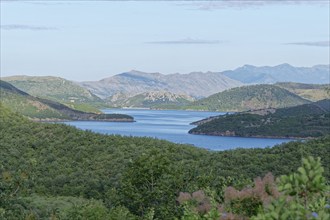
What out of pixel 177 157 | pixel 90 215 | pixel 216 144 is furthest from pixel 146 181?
pixel 216 144

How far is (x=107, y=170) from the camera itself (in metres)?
67.4

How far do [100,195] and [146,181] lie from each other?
22.2 meters

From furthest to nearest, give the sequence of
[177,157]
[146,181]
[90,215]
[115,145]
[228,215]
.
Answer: [115,145]
[177,157]
[146,181]
[90,215]
[228,215]

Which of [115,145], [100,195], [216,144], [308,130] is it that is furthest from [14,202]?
[308,130]

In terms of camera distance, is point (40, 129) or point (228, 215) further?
point (40, 129)

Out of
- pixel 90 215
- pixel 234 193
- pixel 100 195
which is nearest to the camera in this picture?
pixel 234 193

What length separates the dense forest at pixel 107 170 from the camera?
118ft

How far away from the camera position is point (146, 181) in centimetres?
3688

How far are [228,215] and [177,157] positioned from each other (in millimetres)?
62412

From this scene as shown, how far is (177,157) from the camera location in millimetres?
71062

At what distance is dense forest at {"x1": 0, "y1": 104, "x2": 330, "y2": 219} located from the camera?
118ft

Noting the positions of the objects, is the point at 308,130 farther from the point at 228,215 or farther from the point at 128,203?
the point at 228,215

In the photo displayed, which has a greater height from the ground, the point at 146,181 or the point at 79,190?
the point at 146,181

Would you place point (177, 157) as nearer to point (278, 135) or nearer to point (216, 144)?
point (216, 144)
